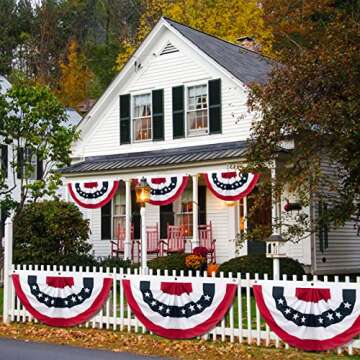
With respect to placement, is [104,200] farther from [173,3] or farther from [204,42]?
[173,3]

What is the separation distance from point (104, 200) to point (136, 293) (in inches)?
388

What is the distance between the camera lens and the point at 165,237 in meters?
21.3

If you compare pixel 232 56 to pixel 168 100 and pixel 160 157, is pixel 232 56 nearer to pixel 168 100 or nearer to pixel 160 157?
pixel 168 100

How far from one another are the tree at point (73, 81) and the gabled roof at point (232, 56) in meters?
22.1

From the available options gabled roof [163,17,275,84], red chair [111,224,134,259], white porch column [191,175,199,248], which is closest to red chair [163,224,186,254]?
white porch column [191,175,199,248]

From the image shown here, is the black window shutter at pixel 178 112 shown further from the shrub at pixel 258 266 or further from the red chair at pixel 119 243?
the shrub at pixel 258 266

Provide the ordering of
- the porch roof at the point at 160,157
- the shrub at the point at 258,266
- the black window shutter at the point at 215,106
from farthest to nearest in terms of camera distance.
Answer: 1. the black window shutter at the point at 215,106
2. the porch roof at the point at 160,157
3. the shrub at the point at 258,266

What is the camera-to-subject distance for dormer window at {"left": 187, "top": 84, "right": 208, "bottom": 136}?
815 inches

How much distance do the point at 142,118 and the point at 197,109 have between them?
83.4 inches

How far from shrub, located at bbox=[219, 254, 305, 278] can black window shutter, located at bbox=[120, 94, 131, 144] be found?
7.32 meters

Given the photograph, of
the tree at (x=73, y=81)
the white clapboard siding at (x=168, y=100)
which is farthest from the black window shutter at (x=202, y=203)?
the tree at (x=73, y=81)

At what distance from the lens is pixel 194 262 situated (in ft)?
57.0

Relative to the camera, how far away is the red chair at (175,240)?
20.1 metres

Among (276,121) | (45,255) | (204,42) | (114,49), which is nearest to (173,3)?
(114,49)
